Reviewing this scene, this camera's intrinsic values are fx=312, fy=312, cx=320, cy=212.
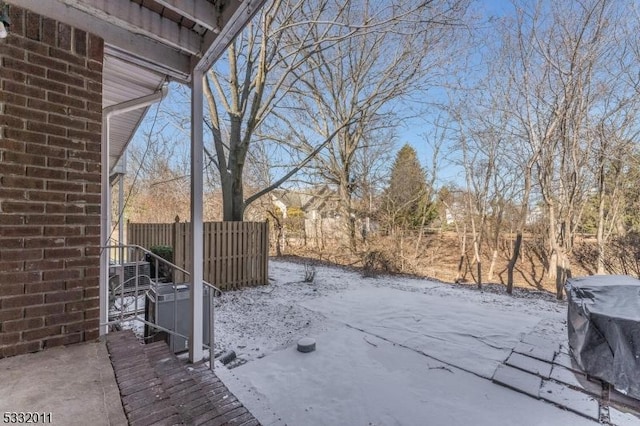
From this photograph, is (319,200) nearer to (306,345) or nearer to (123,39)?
(306,345)

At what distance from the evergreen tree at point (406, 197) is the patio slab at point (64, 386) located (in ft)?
34.2

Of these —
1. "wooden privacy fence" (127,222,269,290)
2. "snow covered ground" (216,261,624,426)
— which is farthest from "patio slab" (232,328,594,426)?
"wooden privacy fence" (127,222,269,290)

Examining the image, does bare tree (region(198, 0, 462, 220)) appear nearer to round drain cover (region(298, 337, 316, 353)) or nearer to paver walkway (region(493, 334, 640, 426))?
round drain cover (region(298, 337, 316, 353))

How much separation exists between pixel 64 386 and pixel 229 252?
16.9 ft

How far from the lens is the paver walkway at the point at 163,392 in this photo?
1.61 meters

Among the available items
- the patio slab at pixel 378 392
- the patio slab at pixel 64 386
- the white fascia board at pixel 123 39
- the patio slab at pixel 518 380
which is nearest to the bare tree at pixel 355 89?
the white fascia board at pixel 123 39

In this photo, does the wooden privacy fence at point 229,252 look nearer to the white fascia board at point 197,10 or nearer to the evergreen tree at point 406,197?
the white fascia board at point 197,10

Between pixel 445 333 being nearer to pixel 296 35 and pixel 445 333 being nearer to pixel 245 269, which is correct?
pixel 245 269

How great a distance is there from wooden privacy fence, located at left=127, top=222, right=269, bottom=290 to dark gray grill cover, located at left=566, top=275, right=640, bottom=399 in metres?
5.65

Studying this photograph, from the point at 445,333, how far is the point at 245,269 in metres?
4.33

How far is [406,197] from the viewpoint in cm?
1204

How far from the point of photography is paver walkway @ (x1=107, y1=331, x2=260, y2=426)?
1.61 meters

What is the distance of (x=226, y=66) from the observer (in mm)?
8469

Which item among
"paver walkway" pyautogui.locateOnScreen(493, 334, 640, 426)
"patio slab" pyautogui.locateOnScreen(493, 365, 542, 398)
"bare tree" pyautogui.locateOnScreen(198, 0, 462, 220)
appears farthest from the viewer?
"bare tree" pyautogui.locateOnScreen(198, 0, 462, 220)
